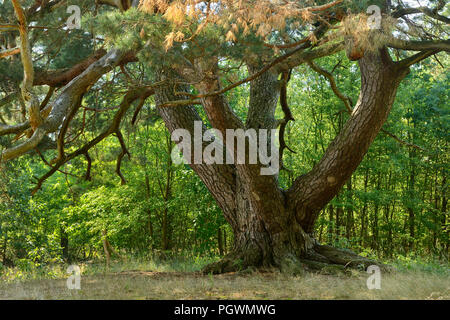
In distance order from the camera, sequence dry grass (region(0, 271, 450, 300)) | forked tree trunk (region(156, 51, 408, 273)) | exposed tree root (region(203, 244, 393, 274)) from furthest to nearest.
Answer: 1. forked tree trunk (region(156, 51, 408, 273))
2. exposed tree root (region(203, 244, 393, 274))
3. dry grass (region(0, 271, 450, 300))

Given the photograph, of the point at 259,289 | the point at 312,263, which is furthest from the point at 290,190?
the point at 259,289

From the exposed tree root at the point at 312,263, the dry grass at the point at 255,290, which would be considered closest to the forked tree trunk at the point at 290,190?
the exposed tree root at the point at 312,263

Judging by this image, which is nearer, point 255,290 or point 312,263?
point 255,290

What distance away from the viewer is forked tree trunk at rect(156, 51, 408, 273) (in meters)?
6.22

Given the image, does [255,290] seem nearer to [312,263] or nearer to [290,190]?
[312,263]

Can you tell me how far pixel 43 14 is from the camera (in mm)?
6871

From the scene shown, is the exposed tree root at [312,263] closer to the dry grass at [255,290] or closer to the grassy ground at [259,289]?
the grassy ground at [259,289]

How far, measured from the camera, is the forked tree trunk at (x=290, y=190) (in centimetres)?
622

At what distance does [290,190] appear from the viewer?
6820 mm

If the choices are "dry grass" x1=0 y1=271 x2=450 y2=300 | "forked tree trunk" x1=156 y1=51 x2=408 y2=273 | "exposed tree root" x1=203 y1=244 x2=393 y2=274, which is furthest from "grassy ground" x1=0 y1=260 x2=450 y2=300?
"forked tree trunk" x1=156 y1=51 x2=408 y2=273

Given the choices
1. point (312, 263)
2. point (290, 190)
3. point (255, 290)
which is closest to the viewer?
point (255, 290)

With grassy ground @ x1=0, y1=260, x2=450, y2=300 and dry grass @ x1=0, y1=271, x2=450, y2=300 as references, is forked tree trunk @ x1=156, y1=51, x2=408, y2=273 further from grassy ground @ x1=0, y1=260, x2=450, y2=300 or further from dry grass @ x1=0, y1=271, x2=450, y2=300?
dry grass @ x1=0, y1=271, x2=450, y2=300

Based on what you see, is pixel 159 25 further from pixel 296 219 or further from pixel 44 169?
pixel 44 169
